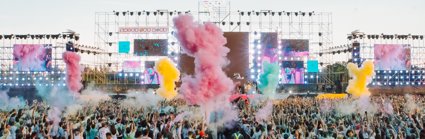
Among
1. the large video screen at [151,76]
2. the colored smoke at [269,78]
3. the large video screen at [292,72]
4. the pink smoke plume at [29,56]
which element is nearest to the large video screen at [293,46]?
the large video screen at [292,72]

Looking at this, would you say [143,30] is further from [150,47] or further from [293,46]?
[293,46]

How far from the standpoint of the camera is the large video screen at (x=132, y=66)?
5202 centimetres

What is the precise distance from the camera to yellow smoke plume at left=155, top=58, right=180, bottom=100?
3691 cm

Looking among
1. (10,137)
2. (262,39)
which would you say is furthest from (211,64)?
(262,39)

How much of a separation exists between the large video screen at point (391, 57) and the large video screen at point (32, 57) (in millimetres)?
29768

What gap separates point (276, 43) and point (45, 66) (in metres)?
19.9

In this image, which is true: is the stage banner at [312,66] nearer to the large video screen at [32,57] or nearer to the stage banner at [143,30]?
the stage banner at [143,30]

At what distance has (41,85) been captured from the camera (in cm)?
4750

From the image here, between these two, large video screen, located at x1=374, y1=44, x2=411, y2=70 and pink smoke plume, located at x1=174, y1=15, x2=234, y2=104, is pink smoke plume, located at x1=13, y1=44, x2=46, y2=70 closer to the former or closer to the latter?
large video screen, located at x1=374, y1=44, x2=411, y2=70

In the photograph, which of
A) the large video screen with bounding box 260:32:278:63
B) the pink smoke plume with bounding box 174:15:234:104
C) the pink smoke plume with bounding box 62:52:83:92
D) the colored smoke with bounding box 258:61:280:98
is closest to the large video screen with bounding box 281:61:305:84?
the large video screen with bounding box 260:32:278:63

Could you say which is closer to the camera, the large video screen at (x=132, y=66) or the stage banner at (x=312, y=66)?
the stage banner at (x=312, y=66)

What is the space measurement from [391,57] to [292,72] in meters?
9.63

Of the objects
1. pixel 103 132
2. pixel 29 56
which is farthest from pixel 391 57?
pixel 103 132

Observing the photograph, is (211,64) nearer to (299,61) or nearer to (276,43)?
(276,43)
